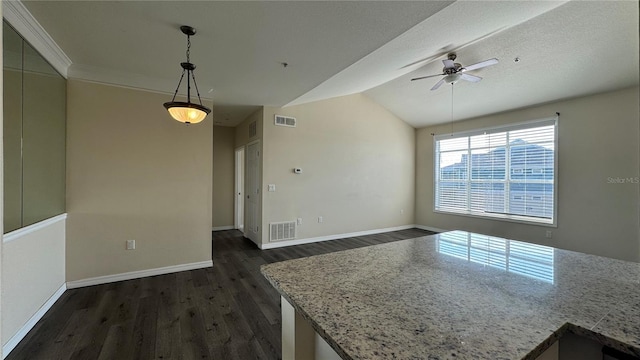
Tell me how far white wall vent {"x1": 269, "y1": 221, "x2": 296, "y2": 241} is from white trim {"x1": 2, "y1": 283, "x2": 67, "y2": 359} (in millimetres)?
2822

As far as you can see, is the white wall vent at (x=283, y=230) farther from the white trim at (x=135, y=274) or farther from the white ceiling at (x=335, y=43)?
the white ceiling at (x=335, y=43)

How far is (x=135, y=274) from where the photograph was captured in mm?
3439

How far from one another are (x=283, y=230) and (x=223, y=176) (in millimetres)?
2592

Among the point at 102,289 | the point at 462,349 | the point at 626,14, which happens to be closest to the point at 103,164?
the point at 102,289

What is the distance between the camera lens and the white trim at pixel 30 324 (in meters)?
2.02

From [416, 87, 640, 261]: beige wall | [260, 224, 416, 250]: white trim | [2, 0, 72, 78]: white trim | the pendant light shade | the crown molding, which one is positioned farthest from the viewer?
[260, 224, 416, 250]: white trim

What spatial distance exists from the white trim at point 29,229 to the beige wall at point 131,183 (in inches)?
11.6

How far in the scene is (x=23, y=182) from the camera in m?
2.24

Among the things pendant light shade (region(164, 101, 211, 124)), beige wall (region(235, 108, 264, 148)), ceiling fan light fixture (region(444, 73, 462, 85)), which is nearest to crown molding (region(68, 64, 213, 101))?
pendant light shade (region(164, 101, 211, 124))

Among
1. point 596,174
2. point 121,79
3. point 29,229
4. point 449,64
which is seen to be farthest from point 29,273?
point 596,174

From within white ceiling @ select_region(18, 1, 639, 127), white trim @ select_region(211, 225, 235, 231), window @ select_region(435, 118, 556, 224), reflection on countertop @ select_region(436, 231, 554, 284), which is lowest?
white trim @ select_region(211, 225, 235, 231)

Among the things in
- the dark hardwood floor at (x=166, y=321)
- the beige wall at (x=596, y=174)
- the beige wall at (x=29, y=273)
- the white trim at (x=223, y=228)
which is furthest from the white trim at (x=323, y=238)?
the beige wall at (x=29, y=273)

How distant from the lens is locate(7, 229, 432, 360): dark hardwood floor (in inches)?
82.0

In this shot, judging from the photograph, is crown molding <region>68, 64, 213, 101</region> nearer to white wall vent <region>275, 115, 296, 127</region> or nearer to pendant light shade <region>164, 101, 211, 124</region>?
pendant light shade <region>164, 101, 211, 124</region>
